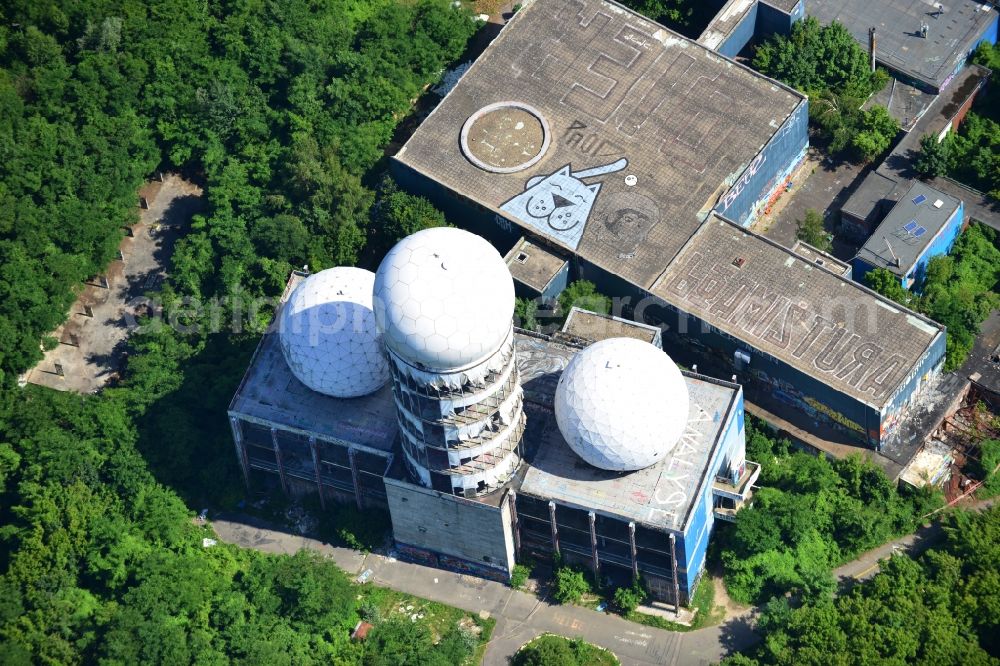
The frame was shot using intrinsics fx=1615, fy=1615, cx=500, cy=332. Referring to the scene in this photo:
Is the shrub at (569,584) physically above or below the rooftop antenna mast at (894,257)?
below

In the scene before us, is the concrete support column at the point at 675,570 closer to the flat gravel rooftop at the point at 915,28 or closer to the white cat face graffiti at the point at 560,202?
the white cat face graffiti at the point at 560,202

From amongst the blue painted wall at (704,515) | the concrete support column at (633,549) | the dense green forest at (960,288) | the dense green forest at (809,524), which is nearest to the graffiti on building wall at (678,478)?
the blue painted wall at (704,515)

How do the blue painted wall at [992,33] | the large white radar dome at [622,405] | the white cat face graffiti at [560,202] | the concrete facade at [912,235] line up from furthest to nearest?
the blue painted wall at [992,33]
the white cat face graffiti at [560,202]
the concrete facade at [912,235]
the large white radar dome at [622,405]

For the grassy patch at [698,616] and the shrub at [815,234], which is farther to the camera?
the shrub at [815,234]

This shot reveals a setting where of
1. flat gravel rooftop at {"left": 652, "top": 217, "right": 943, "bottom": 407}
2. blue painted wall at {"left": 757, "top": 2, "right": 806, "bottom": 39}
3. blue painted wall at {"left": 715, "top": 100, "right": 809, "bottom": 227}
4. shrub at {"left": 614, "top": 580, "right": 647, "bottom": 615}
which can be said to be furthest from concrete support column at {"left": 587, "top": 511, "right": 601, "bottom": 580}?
blue painted wall at {"left": 757, "top": 2, "right": 806, "bottom": 39}

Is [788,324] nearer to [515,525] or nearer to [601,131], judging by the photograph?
[601,131]

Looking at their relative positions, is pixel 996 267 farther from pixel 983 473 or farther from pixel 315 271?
pixel 315 271

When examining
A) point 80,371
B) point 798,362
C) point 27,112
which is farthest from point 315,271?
point 798,362
